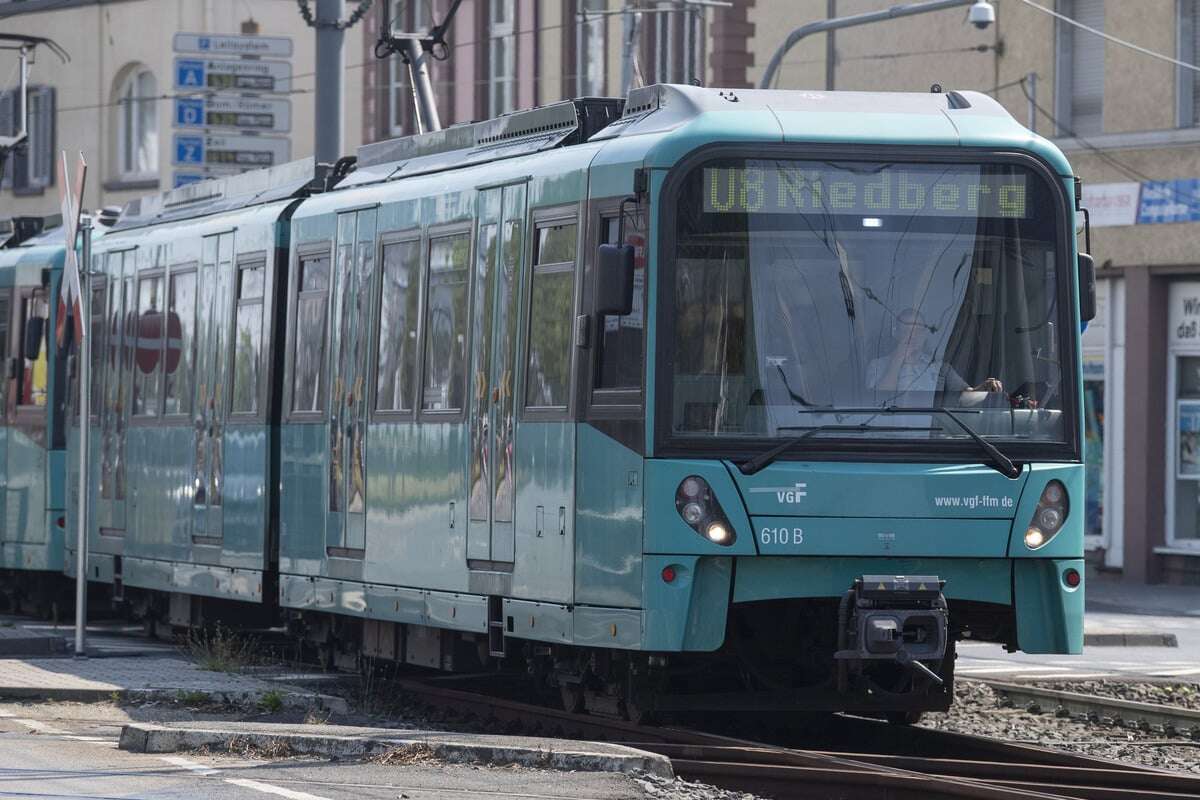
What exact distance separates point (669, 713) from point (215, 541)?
533 cm

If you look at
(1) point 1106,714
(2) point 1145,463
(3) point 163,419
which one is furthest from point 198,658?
(2) point 1145,463

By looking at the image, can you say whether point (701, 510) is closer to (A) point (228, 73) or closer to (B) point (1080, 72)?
(A) point (228, 73)

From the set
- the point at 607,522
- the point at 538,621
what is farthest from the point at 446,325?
the point at 607,522

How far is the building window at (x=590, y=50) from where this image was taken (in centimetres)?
3897

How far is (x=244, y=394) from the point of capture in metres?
18.3

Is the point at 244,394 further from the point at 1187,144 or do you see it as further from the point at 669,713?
the point at 1187,144

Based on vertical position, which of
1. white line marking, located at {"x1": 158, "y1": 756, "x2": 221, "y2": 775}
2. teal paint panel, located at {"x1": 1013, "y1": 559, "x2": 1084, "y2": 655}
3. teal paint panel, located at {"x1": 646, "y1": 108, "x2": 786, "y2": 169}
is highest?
teal paint panel, located at {"x1": 646, "y1": 108, "x2": 786, "y2": 169}

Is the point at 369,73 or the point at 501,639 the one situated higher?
the point at 369,73

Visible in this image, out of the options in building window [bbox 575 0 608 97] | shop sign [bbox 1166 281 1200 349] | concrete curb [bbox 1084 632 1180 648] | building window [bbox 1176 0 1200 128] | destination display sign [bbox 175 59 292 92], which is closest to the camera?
concrete curb [bbox 1084 632 1180 648]

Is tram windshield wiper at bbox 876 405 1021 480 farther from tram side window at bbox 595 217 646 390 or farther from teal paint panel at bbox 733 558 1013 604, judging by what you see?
tram side window at bbox 595 217 646 390

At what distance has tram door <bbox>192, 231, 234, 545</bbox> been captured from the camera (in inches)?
738

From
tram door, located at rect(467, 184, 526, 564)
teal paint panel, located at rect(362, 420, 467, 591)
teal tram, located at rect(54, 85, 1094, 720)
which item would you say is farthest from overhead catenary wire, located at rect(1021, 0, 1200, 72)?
tram door, located at rect(467, 184, 526, 564)

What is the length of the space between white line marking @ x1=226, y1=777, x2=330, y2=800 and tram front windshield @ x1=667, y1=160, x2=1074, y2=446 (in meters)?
2.72

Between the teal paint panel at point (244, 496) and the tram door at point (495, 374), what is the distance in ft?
11.9
